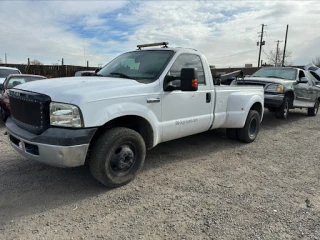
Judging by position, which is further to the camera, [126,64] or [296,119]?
[296,119]

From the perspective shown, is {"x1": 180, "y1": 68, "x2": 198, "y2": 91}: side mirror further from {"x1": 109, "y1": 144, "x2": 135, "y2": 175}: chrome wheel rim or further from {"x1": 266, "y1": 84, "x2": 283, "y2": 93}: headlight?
{"x1": 266, "y1": 84, "x2": 283, "y2": 93}: headlight

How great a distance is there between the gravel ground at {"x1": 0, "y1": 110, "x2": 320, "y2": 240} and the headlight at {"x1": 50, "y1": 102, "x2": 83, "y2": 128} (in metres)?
0.98

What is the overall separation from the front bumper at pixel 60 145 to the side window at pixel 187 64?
1718mm

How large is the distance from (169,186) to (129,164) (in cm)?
64

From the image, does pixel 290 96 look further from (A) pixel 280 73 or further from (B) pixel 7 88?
(B) pixel 7 88

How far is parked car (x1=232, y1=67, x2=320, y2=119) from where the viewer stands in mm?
7992

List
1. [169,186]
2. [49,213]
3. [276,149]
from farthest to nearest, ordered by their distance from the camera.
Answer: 1. [276,149]
2. [169,186]
3. [49,213]

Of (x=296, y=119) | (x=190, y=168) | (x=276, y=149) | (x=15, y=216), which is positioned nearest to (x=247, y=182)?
(x=190, y=168)

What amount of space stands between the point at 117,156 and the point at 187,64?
6.73 feet

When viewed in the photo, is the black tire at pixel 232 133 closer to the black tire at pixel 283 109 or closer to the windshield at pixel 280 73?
the black tire at pixel 283 109

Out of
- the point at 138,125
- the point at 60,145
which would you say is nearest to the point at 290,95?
the point at 138,125

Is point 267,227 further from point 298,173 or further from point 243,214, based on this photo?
point 298,173

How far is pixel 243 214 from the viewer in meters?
2.99

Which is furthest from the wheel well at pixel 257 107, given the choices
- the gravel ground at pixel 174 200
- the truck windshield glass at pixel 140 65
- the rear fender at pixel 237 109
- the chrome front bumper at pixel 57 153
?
the chrome front bumper at pixel 57 153
